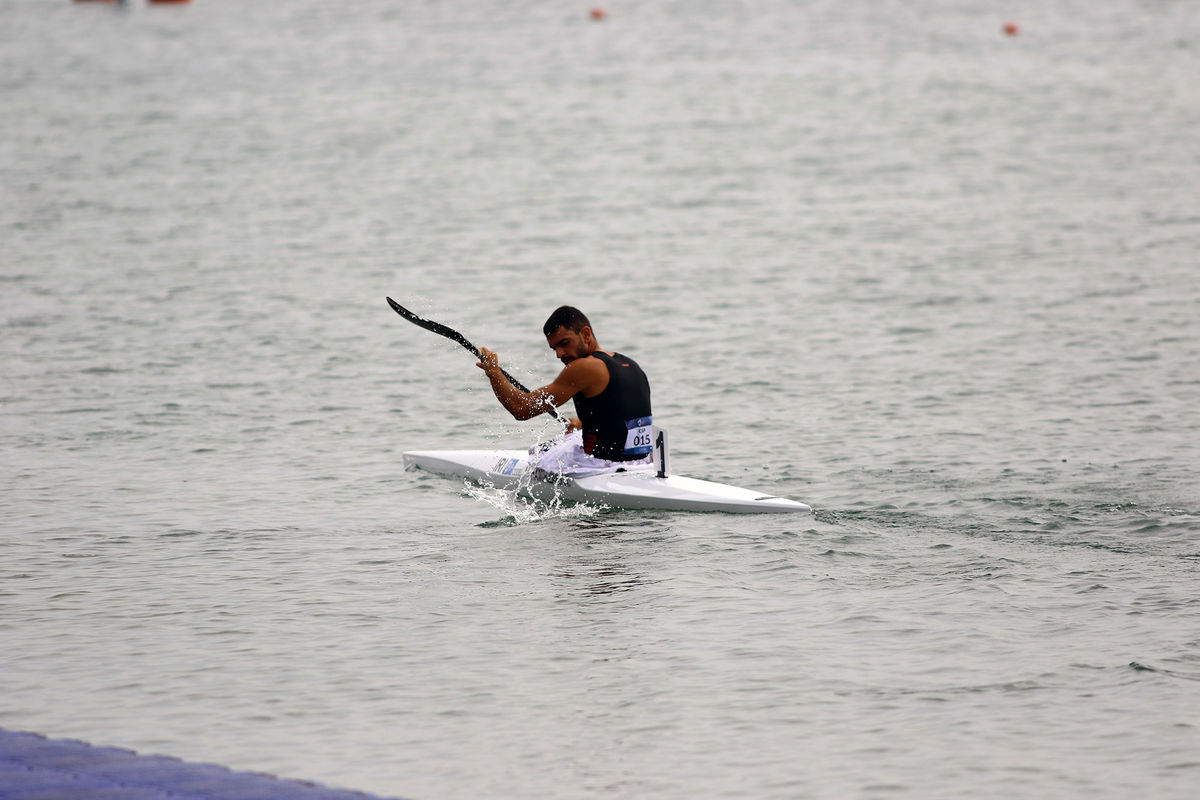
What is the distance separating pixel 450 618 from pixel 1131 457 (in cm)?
661

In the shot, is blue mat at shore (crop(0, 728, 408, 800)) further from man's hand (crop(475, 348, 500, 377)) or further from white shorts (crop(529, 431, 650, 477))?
white shorts (crop(529, 431, 650, 477))

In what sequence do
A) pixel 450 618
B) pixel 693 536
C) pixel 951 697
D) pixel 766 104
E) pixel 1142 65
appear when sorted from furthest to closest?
pixel 1142 65 → pixel 766 104 → pixel 693 536 → pixel 450 618 → pixel 951 697

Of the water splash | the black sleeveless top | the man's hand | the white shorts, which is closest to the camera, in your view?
the man's hand

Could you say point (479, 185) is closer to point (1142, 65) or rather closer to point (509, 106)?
point (509, 106)

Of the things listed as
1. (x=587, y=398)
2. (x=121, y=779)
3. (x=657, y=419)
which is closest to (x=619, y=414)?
(x=587, y=398)

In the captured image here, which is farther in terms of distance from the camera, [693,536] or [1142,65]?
[1142,65]

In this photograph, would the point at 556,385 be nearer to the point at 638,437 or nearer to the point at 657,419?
the point at 638,437

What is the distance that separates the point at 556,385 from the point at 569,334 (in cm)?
41

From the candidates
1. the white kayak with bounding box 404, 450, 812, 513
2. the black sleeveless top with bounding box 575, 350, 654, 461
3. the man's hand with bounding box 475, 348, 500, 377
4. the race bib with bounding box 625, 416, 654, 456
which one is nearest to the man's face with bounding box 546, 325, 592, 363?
the black sleeveless top with bounding box 575, 350, 654, 461

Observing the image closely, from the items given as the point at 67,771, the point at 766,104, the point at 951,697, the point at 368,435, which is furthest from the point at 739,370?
the point at 766,104

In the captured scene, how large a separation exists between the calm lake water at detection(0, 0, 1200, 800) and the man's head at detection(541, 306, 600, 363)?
1361mm

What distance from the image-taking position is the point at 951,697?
Result: 8930 mm

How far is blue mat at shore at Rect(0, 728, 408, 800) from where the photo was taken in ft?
23.7

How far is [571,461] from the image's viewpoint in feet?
42.8
